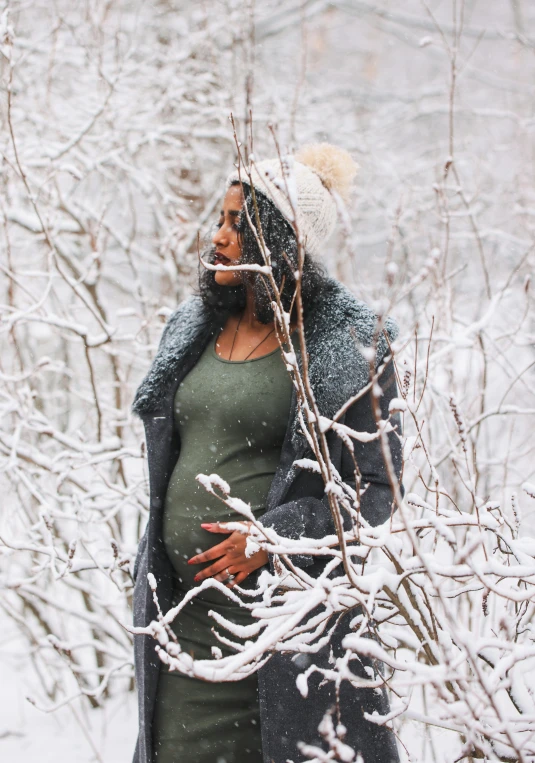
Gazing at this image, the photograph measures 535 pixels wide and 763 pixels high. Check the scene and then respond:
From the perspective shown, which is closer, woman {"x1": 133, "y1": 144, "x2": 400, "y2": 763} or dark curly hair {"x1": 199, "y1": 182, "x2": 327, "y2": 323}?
woman {"x1": 133, "y1": 144, "x2": 400, "y2": 763}

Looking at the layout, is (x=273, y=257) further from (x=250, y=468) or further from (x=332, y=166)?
(x=250, y=468)

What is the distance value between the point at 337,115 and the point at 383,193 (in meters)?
0.92

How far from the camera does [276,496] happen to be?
1675mm

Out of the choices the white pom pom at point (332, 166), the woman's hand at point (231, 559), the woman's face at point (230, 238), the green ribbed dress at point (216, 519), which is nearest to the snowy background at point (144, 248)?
the woman's face at point (230, 238)

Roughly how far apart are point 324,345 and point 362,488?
377 mm

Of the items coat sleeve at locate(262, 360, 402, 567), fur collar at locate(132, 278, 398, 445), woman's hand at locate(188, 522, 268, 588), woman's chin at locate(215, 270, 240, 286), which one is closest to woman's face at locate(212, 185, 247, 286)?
woman's chin at locate(215, 270, 240, 286)

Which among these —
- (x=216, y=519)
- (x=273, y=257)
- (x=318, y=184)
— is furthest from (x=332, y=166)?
(x=216, y=519)

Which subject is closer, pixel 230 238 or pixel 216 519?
A: pixel 216 519

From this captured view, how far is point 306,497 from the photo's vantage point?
1.66 meters

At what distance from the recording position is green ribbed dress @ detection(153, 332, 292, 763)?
173 centimetres

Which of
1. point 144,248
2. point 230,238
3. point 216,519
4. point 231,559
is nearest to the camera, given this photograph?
point 231,559

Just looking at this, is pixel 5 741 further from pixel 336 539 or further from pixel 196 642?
pixel 336 539

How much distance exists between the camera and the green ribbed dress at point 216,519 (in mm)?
1731

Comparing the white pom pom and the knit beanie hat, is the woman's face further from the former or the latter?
the white pom pom
